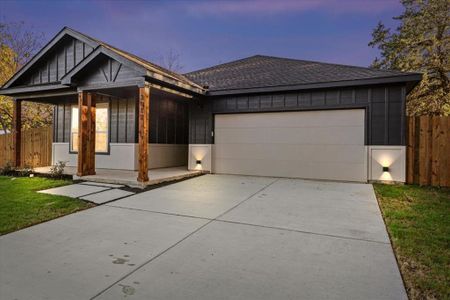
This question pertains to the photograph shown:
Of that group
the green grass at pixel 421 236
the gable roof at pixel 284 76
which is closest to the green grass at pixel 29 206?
the green grass at pixel 421 236

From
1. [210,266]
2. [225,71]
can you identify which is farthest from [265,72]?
[210,266]

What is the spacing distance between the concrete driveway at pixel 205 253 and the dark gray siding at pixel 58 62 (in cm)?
586

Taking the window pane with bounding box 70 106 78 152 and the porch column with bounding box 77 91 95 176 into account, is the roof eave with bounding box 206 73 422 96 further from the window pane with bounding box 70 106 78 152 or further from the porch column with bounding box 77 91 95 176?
the window pane with bounding box 70 106 78 152

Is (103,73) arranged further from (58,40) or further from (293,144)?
(293,144)

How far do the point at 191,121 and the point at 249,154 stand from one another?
2.44 meters

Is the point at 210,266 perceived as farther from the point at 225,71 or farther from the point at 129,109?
the point at 225,71

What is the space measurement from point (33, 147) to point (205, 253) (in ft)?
37.8

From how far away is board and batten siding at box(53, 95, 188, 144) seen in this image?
9539mm

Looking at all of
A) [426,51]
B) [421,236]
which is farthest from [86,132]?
[426,51]

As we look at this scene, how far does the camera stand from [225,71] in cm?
1109

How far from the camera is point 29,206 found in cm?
479

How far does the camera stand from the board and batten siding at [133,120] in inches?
376

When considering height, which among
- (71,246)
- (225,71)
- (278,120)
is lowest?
(71,246)

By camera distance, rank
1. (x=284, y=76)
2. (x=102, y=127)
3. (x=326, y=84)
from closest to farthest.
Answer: (x=326, y=84), (x=284, y=76), (x=102, y=127)
